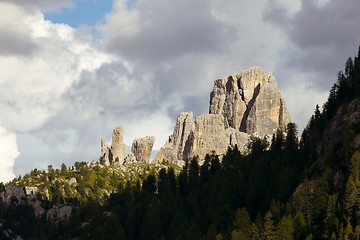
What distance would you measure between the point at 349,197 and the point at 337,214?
6.07 m

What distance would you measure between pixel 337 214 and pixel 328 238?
35.7ft

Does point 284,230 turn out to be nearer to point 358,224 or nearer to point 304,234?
point 304,234

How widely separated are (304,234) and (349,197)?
48.7ft

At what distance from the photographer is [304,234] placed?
200 meters

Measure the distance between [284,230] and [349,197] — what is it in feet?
58.1

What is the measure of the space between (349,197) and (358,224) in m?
8.07

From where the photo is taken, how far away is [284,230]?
651 feet

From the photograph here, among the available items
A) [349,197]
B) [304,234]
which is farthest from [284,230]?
[349,197]

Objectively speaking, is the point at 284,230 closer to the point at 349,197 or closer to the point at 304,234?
the point at 304,234

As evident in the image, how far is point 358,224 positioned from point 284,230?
18935 mm

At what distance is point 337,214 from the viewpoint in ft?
648

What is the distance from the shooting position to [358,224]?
18850cm
